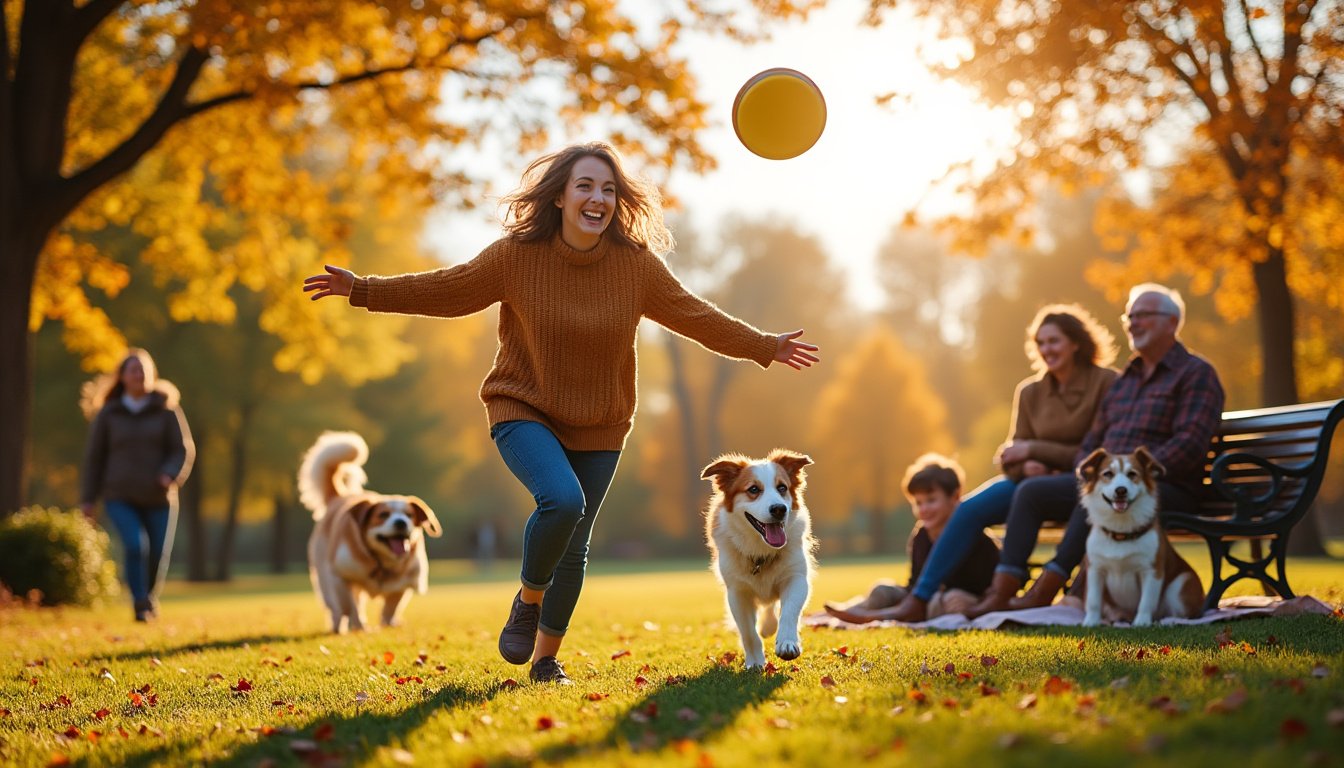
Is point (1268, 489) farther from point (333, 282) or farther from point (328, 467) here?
point (328, 467)

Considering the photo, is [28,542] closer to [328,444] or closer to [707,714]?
[328,444]

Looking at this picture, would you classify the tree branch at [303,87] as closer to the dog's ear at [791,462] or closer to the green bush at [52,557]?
the green bush at [52,557]

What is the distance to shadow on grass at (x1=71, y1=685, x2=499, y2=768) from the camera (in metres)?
3.58

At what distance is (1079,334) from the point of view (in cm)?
770

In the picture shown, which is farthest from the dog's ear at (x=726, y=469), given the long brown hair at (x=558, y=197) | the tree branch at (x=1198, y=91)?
the tree branch at (x=1198, y=91)

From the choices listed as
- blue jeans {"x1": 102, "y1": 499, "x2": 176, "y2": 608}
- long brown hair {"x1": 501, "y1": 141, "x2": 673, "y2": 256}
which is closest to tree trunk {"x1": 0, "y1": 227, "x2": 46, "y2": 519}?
blue jeans {"x1": 102, "y1": 499, "x2": 176, "y2": 608}

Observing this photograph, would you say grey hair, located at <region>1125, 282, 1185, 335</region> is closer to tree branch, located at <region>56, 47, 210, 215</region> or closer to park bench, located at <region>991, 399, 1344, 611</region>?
park bench, located at <region>991, 399, 1344, 611</region>

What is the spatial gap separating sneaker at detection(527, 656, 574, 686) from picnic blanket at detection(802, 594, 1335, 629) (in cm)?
257

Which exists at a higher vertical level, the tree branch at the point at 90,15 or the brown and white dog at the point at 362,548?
the tree branch at the point at 90,15

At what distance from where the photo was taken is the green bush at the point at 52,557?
39.4ft

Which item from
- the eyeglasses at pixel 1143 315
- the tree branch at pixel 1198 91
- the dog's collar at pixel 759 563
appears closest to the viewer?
the dog's collar at pixel 759 563

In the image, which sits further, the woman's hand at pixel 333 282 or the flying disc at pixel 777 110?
the flying disc at pixel 777 110

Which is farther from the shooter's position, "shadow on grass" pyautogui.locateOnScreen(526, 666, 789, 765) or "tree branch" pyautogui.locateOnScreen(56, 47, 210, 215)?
"tree branch" pyautogui.locateOnScreen(56, 47, 210, 215)

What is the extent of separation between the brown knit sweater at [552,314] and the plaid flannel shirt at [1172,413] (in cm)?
318
